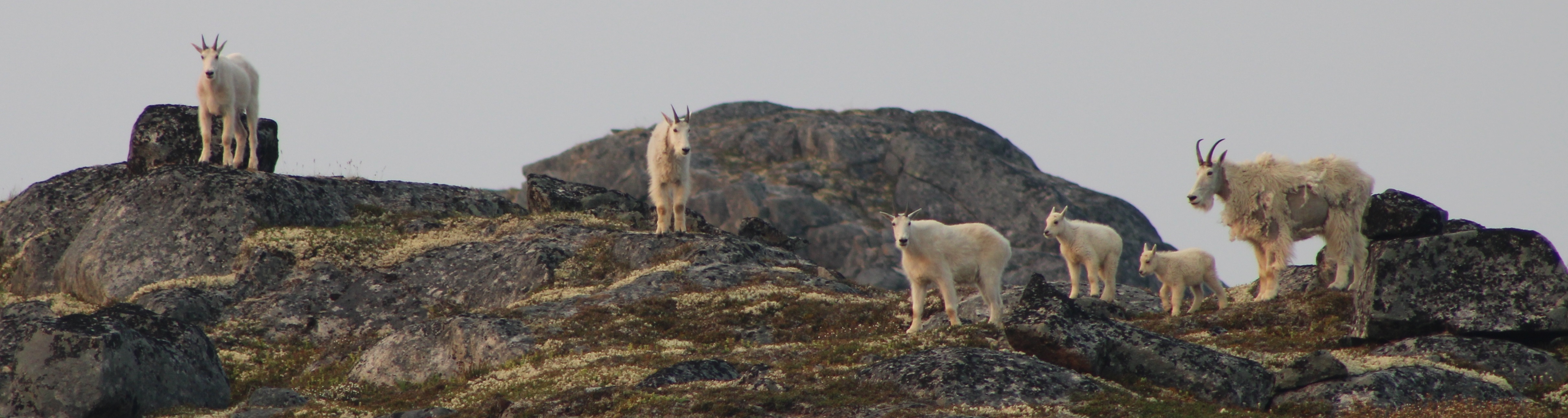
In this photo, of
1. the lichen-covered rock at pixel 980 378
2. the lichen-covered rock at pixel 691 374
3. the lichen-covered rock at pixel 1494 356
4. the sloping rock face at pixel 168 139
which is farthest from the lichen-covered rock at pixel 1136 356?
the sloping rock face at pixel 168 139

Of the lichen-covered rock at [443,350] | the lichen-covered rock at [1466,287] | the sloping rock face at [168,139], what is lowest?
the lichen-covered rock at [443,350]

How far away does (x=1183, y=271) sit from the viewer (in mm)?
23125

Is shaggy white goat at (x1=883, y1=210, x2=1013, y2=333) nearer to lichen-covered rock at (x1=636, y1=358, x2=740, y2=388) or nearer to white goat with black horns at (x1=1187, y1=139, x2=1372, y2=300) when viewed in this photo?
lichen-covered rock at (x1=636, y1=358, x2=740, y2=388)

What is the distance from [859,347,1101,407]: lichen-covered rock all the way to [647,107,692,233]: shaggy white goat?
40.3 feet

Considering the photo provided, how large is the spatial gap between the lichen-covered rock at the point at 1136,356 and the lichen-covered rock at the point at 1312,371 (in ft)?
0.67

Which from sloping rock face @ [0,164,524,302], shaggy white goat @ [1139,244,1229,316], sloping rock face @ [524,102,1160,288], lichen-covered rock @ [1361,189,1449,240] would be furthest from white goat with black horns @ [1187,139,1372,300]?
sloping rock face @ [524,102,1160,288]

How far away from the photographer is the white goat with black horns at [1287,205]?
2273 centimetres

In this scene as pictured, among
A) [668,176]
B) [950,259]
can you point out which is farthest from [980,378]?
[668,176]

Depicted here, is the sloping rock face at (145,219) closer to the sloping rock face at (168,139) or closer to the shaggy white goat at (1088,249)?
the sloping rock face at (168,139)

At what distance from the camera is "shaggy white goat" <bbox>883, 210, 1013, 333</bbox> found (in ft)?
63.8

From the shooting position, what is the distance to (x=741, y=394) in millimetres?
14000

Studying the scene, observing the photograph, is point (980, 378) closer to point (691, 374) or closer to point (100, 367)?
point (691, 374)

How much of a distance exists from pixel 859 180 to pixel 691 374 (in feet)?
244

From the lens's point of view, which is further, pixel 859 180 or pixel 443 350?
pixel 859 180
